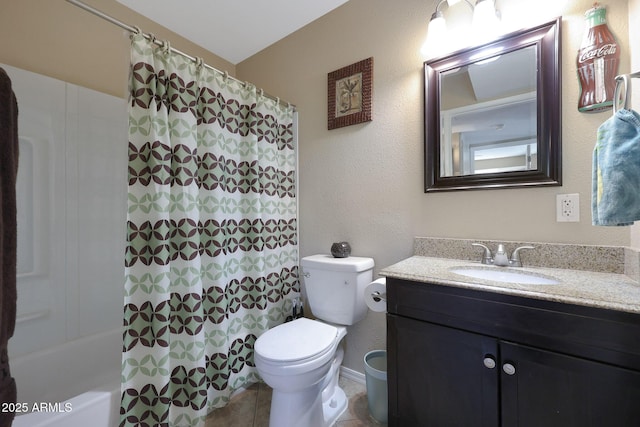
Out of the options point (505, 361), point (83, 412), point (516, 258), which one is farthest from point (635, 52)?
point (83, 412)

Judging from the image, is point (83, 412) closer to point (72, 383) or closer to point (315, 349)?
point (72, 383)

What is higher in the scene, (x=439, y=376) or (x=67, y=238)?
(x=67, y=238)

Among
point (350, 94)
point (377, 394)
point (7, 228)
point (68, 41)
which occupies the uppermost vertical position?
point (68, 41)

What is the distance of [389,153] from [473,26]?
730 mm

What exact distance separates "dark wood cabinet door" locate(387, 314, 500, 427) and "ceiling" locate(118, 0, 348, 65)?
2099mm

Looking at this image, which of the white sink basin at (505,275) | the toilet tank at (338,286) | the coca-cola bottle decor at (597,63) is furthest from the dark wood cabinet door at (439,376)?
the coca-cola bottle decor at (597,63)

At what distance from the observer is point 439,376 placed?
994mm

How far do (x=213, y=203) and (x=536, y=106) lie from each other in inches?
65.5

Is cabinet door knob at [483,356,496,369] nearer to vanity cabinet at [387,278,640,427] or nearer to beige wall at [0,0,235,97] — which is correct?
vanity cabinet at [387,278,640,427]

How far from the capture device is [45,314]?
1.46 meters

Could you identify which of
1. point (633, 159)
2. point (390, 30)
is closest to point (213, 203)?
point (390, 30)

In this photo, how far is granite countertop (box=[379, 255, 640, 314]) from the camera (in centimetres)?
75

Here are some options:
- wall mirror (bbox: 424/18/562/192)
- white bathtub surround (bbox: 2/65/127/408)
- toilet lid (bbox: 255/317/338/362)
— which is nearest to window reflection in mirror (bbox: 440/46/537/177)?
wall mirror (bbox: 424/18/562/192)

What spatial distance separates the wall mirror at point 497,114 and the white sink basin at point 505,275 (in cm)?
41
